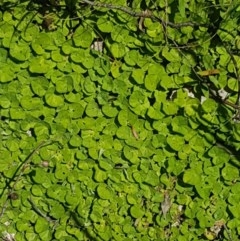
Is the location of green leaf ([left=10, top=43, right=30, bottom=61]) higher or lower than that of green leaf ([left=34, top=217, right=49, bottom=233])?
higher

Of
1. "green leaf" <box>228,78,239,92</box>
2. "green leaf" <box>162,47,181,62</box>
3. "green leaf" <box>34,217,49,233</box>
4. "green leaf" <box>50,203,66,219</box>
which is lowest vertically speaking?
"green leaf" <box>34,217,49,233</box>

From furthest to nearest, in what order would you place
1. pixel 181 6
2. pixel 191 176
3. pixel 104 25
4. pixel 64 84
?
pixel 191 176
pixel 64 84
pixel 104 25
pixel 181 6

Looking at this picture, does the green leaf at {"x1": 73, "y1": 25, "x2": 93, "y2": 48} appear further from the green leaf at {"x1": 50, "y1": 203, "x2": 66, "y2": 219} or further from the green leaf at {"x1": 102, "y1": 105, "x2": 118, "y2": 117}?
the green leaf at {"x1": 50, "y1": 203, "x2": 66, "y2": 219}

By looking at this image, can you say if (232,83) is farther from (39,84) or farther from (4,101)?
(4,101)

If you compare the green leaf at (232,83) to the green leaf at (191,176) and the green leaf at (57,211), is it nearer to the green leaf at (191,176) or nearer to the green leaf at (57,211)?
the green leaf at (191,176)

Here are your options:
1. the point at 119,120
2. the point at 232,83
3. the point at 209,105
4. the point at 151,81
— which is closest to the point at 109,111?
the point at 119,120

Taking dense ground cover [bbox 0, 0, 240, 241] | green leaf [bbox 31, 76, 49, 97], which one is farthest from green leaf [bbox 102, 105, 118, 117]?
green leaf [bbox 31, 76, 49, 97]

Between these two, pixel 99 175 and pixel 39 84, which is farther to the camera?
Answer: pixel 99 175

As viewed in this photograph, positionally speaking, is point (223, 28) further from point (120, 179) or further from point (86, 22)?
point (120, 179)

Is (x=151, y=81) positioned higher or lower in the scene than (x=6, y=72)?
higher
